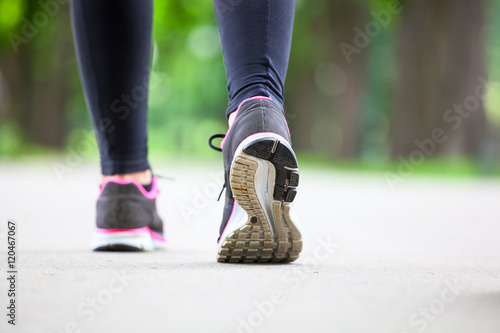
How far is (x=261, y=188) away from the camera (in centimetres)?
174

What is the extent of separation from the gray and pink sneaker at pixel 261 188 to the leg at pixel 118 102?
55 cm

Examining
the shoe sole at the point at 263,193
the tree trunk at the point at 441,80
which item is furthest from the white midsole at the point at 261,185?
the tree trunk at the point at 441,80

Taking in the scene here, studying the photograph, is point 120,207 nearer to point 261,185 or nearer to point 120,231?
point 120,231

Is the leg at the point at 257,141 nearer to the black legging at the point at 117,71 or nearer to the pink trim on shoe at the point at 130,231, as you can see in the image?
the black legging at the point at 117,71

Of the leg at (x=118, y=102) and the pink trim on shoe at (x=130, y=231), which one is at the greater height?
the leg at (x=118, y=102)

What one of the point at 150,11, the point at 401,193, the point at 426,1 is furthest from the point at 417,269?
the point at 426,1

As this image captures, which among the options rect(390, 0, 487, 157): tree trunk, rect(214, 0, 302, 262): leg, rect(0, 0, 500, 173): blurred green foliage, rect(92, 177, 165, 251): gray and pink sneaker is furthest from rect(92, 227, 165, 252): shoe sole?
rect(390, 0, 487, 157): tree trunk

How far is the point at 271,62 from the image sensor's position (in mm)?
1858

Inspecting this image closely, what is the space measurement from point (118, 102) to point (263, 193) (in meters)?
0.77

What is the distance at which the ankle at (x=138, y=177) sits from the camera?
228cm

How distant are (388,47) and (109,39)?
68.5ft

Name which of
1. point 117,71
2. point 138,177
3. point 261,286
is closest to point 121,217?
point 138,177

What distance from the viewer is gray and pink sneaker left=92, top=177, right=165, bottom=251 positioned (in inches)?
88.4

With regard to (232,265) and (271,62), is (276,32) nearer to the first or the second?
(271,62)
